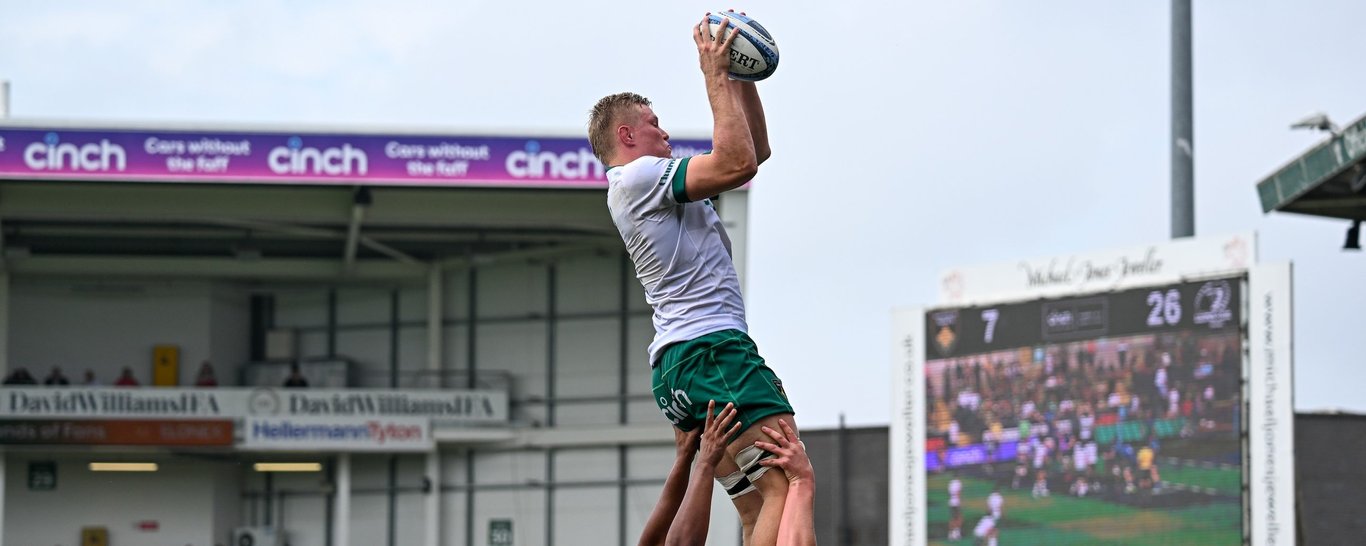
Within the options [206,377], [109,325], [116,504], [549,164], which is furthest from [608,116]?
[109,325]

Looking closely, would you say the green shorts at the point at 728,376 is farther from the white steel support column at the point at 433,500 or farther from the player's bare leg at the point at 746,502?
the white steel support column at the point at 433,500

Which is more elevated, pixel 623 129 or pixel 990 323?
pixel 990 323

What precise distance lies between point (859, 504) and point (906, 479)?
45.6 feet

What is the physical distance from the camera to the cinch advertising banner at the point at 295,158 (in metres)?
27.4

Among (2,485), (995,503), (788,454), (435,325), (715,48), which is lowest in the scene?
(2,485)

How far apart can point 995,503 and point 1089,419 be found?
198 centimetres

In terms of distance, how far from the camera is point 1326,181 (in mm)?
17656

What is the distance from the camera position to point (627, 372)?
1356 inches

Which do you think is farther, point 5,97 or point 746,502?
point 5,97

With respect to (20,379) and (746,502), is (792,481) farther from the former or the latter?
(20,379)

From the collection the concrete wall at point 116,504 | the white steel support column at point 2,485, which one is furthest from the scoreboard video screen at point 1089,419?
the white steel support column at point 2,485

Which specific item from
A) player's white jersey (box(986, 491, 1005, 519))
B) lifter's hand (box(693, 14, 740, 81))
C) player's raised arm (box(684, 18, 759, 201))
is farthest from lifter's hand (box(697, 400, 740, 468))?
player's white jersey (box(986, 491, 1005, 519))

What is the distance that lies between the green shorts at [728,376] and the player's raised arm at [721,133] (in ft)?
1.47

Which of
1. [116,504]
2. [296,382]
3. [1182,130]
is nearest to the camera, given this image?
[1182,130]
